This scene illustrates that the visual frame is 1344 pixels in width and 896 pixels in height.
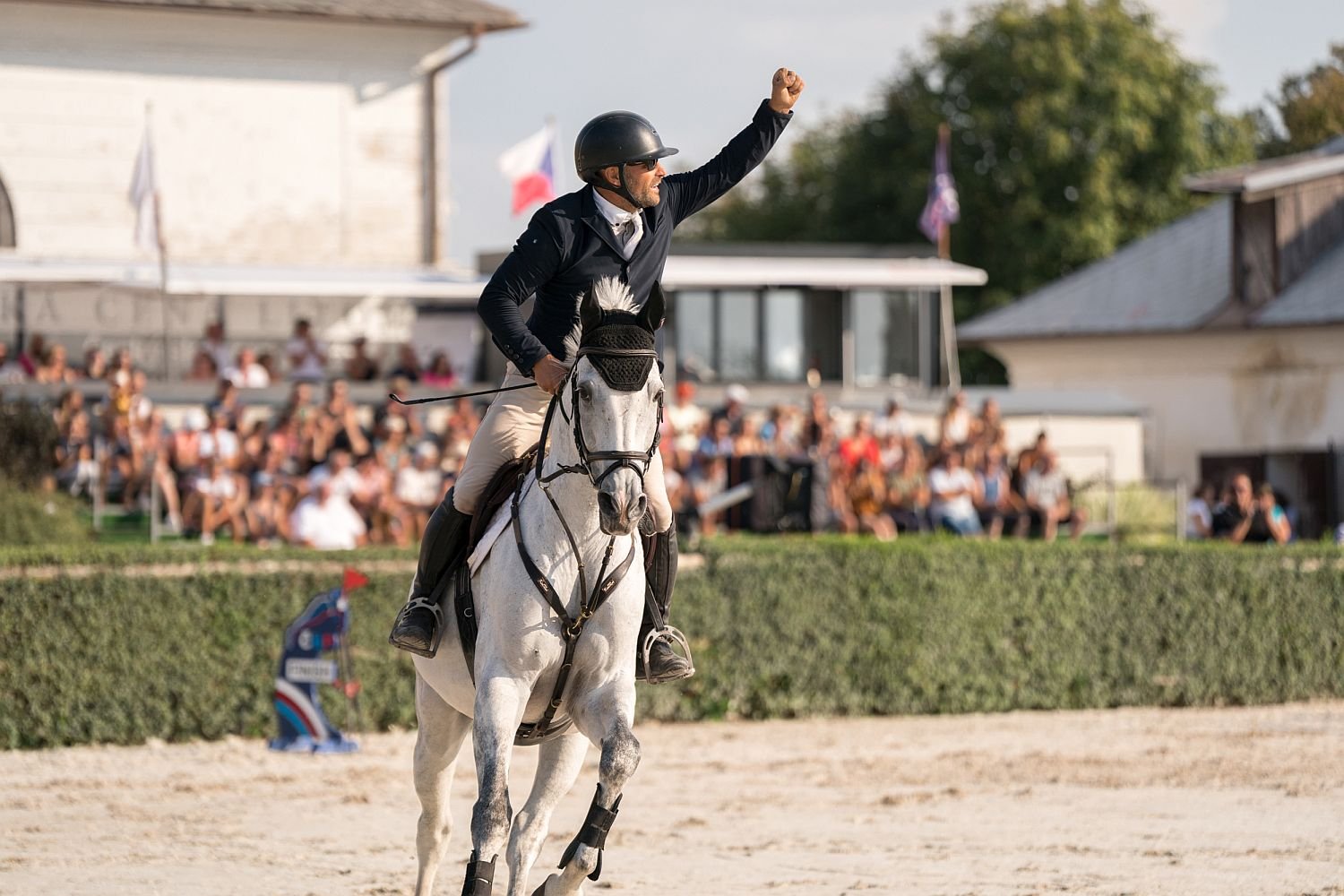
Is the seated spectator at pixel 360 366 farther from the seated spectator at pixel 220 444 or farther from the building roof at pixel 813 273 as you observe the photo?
the building roof at pixel 813 273

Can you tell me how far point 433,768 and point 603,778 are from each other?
1.39 meters

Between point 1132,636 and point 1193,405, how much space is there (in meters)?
21.4

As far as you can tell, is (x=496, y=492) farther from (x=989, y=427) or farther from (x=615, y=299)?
(x=989, y=427)

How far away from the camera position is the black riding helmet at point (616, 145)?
7023mm

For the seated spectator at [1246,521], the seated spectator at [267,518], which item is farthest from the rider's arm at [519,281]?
the seated spectator at [1246,521]

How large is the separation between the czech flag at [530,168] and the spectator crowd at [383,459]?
4.26 m

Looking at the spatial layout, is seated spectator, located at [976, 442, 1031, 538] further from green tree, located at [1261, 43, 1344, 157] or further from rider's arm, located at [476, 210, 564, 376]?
green tree, located at [1261, 43, 1344, 157]

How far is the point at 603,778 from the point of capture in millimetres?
6652

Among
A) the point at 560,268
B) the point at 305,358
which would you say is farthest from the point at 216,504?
the point at 560,268

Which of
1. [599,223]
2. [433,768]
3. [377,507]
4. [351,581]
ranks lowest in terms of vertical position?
[433,768]

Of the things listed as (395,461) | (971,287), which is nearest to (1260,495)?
(395,461)

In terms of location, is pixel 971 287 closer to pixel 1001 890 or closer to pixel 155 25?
pixel 155 25

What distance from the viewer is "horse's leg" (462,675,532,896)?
666cm

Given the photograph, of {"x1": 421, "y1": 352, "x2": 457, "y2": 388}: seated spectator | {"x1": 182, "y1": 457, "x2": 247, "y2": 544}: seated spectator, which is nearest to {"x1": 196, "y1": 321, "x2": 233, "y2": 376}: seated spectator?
{"x1": 421, "y1": 352, "x2": 457, "y2": 388}: seated spectator
